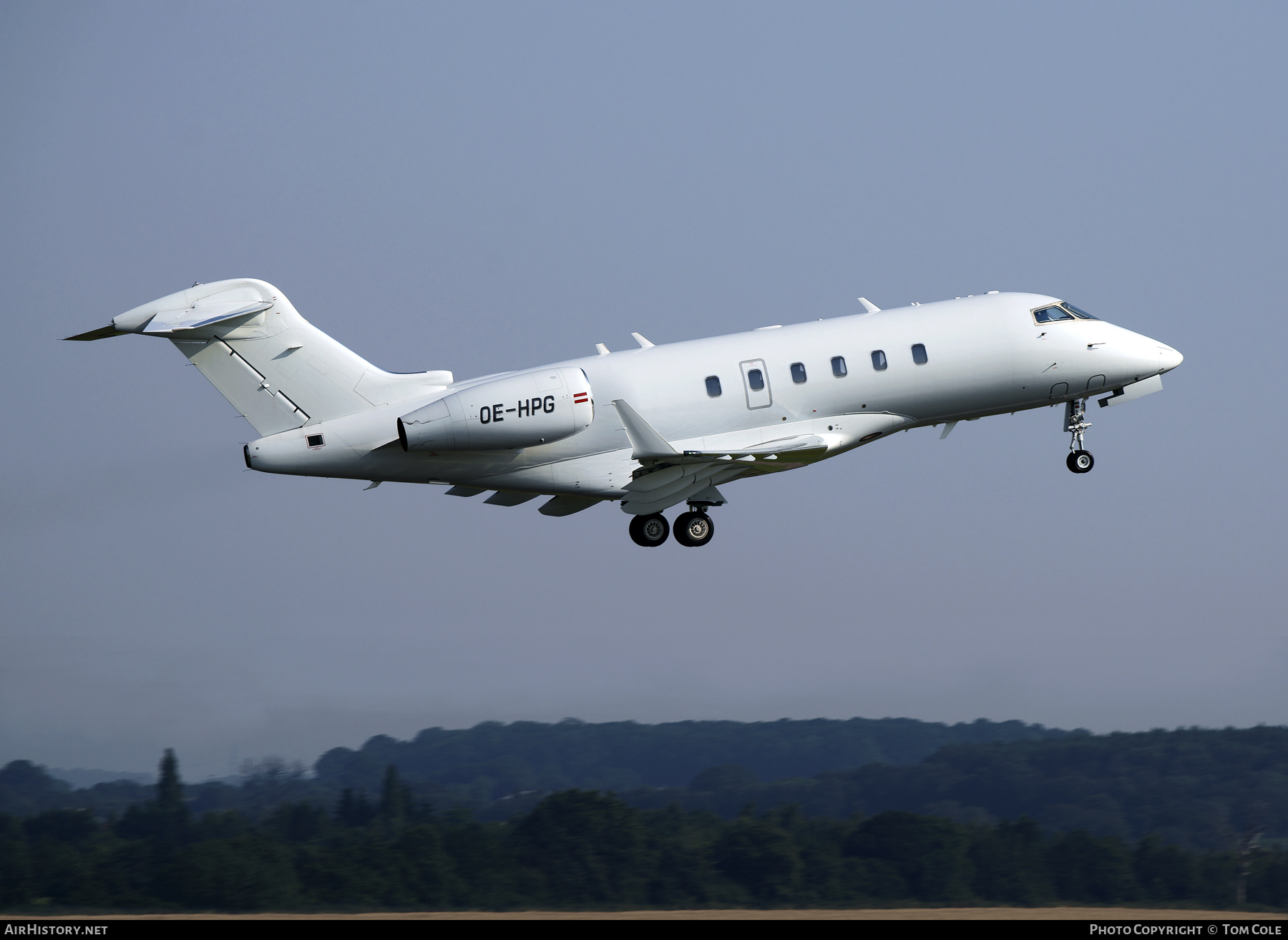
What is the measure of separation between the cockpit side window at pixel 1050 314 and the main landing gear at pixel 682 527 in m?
7.82

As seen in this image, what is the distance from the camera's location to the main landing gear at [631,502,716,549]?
26453 millimetres

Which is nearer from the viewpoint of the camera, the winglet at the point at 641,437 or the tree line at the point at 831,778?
the winglet at the point at 641,437

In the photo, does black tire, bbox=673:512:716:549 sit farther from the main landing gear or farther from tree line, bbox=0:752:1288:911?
tree line, bbox=0:752:1288:911

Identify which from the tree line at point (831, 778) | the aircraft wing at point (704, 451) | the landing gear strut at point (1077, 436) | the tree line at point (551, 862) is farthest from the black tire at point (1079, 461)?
the tree line at point (831, 778)

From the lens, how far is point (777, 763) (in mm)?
79438

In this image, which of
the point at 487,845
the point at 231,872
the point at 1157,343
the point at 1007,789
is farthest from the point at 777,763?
the point at 1157,343

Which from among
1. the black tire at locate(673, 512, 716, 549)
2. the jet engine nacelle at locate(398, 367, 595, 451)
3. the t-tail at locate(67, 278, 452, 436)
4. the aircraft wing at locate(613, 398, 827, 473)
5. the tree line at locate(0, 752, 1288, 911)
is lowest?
the tree line at locate(0, 752, 1288, 911)

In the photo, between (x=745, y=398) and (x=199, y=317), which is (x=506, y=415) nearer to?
(x=745, y=398)

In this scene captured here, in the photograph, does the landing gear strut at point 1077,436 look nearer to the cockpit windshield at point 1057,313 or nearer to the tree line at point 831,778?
the cockpit windshield at point 1057,313

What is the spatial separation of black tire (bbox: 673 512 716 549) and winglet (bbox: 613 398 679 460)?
8.96 ft

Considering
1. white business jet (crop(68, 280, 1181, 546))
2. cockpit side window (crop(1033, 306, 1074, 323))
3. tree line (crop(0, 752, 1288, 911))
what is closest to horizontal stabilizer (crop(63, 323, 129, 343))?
white business jet (crop(68, 280, 1181, 546))

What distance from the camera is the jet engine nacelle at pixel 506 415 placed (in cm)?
2388

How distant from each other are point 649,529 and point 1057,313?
948 centimetres
